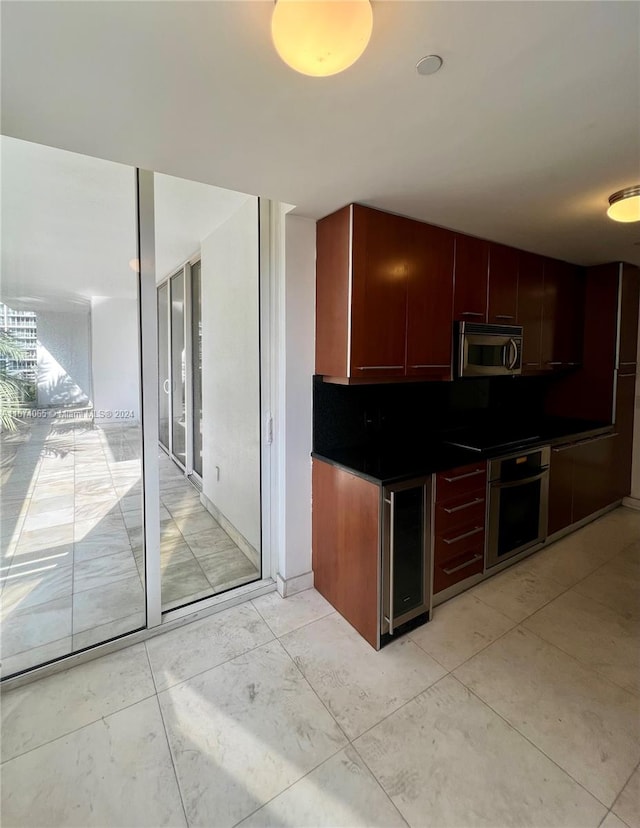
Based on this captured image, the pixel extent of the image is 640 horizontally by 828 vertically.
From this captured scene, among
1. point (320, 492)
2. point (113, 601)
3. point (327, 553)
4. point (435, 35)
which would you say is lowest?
point (113, 601)

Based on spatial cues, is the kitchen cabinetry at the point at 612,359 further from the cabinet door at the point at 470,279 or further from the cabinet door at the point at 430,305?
the cabinet door at the point at 430,305

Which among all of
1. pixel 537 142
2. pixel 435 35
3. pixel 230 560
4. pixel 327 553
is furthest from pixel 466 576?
pixel 435 35

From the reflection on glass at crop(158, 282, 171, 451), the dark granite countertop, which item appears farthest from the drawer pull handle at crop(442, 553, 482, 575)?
the reflection on glass at crop(158, 282, 171, 451)

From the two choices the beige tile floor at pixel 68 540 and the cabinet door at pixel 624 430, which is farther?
the cabinet door at pixel 624 430

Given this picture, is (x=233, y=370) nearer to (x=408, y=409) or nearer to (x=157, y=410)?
(x=157, y=410)

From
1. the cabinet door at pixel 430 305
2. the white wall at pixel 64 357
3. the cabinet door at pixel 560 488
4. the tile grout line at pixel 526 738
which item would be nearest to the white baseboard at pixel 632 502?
the cabinet door at pixel 560 488

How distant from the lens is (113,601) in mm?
2107

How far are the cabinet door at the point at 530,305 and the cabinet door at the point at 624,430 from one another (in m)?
0.99

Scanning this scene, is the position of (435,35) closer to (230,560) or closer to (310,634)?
(310,634)

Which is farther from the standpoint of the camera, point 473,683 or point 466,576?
point 466,576

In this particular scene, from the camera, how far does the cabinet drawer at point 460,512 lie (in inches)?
83.8

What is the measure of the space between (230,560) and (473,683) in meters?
1.68

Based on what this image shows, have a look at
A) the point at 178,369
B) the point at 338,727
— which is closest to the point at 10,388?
the point at 338,727

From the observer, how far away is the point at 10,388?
1.66m
